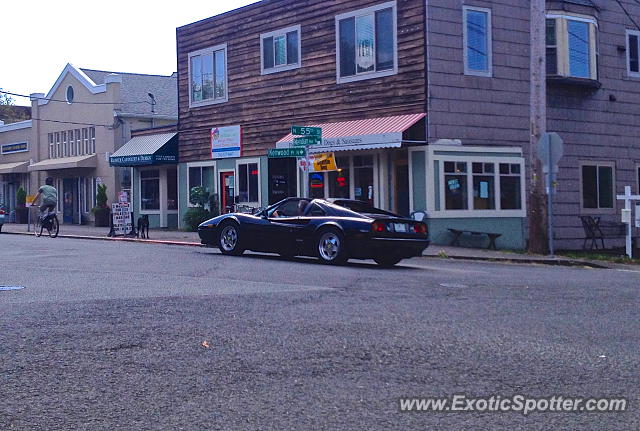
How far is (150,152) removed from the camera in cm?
3070

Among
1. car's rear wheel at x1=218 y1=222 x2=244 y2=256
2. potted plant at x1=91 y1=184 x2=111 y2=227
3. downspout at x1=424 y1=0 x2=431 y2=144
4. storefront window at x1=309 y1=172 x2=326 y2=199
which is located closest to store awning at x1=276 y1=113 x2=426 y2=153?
downspout at x1=424 y1=0 x2=431 y2=144

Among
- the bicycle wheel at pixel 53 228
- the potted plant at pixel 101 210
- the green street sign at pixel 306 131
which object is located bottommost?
the bicycle wheel at pixel 53 228

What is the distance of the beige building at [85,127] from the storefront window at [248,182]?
10537 millimetres

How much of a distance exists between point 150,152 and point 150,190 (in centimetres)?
281

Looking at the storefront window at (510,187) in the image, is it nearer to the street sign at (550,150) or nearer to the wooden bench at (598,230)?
the wooden bench at (598,230)

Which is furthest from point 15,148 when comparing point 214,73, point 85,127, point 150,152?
point 214,73

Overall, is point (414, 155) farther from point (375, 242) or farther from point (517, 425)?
point (517, 425)

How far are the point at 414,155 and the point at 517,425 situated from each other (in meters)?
17.5

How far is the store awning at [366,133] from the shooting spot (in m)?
21.6

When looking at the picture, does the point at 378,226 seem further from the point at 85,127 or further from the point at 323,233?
the point at 85,127

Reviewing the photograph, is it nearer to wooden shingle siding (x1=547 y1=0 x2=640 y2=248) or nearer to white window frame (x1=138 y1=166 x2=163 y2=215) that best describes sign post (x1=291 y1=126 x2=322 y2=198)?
wooden shingle siding (x1=547 y1=0 x2=640 y2=248)

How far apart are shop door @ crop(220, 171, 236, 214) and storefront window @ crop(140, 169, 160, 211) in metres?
4.67

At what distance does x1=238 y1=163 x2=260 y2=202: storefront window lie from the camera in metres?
27.6

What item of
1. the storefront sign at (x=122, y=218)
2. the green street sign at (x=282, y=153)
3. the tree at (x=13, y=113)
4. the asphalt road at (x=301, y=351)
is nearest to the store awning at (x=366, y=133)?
the green street sign at (x=282, y=153)
